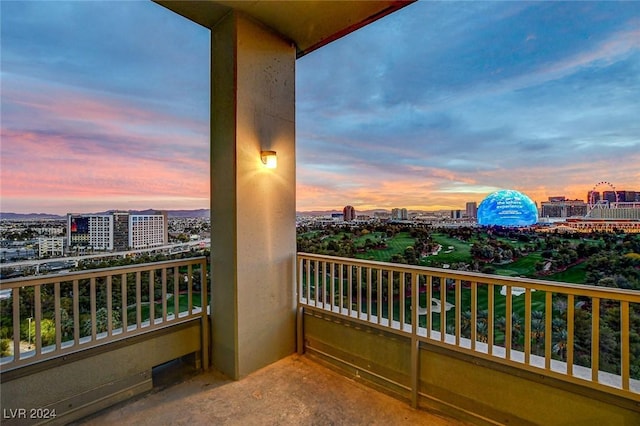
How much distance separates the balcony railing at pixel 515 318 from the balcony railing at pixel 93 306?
152 centimetres

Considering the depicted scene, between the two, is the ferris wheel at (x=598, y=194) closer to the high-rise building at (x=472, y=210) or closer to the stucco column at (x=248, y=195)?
the high-rise building at (x=472, y=210)

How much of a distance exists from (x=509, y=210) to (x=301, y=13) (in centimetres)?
248

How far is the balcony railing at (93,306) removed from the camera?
1.90 meters

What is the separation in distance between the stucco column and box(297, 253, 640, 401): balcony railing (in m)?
0.79

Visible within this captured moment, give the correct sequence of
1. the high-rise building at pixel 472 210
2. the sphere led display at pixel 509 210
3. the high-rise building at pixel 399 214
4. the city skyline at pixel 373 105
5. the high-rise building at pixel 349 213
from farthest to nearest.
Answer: the high-rise building at pixel 349 213, the high-rise building at pixel 399 214, the high-rise building at pixel 472 210, the sphere led display at pixel 509 210, the city skyline at pixel 373 105

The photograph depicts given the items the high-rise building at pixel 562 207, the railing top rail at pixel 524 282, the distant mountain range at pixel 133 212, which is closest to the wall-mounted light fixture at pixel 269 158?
the distant mountain range at pixel 133 212

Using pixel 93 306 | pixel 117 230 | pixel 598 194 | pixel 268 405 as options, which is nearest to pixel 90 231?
pixel 117 230

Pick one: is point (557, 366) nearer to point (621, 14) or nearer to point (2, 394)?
point (621, 14)

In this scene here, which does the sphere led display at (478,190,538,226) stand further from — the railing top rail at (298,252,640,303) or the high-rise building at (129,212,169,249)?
the high-rise building at (129,212,169,249)

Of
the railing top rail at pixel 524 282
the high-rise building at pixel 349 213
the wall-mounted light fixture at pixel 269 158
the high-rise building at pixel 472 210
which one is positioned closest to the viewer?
the railing top rail at pixel 524 282

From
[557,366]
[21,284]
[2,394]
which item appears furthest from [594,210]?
[2,394]

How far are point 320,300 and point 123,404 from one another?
72.3 inches

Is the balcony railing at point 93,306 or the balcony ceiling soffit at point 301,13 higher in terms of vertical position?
the balcony ceiling soffit at point 301,13

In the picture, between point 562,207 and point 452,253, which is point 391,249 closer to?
point 452,253
